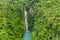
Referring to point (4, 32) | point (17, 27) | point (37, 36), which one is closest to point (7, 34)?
point (4, 32)

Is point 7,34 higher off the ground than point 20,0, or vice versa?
point 20,0

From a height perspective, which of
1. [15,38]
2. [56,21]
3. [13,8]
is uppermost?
[13,8]

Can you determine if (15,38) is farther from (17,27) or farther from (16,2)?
(16,2)

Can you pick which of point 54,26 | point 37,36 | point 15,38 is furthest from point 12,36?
point 54,26

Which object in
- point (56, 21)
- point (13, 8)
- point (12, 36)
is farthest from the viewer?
point (13, 8)

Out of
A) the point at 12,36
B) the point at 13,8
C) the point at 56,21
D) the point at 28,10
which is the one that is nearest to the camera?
the point at 56,21

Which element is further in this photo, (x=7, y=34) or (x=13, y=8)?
(x=13, y=8)

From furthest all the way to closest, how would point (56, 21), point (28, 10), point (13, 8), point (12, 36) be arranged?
point (28, 10) < point (13, 8) < point (12, 36) < point (56, 21)

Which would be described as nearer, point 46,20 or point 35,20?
point 46,20

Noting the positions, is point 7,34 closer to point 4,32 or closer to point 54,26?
point 4,32

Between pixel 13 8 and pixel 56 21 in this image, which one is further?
pixel 13 8
